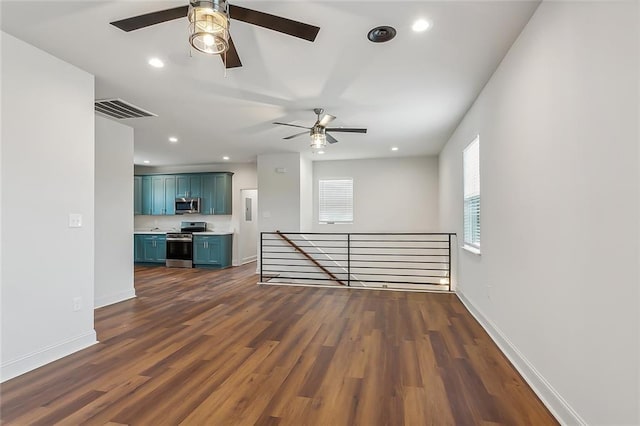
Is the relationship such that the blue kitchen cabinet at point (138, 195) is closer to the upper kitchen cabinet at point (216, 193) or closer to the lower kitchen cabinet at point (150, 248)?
the lower kitchen cabinet at point (150, 248)

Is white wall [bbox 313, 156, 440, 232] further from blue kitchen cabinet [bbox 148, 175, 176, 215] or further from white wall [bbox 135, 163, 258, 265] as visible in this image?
blue kitchen cabinet [bbox 148, 175, 176, 215]

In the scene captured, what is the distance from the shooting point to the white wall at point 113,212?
4395 mm

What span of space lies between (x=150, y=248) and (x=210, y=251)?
169 centimetres

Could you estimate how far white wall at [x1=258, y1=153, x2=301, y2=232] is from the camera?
22.7ft

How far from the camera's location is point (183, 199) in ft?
26.6

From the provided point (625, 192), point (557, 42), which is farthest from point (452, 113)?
point (625, 192)

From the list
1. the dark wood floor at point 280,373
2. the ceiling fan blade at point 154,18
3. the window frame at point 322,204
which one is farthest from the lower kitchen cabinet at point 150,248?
the ceiling fan blade at point 154,18

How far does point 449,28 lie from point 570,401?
8.71ft

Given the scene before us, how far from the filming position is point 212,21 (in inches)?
67.8

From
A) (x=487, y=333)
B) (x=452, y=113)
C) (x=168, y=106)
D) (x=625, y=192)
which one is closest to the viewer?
(x=625, y=192)

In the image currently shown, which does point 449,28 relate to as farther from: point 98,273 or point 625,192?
point 98,273

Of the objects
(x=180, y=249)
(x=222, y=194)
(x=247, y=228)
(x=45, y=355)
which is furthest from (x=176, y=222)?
(x=45, y=355)

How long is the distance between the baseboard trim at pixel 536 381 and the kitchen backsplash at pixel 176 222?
Result: 661cm

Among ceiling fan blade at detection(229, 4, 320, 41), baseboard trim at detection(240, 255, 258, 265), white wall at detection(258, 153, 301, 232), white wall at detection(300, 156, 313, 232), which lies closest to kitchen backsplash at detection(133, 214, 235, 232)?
baseboard trim at detection(240, 255, 258, 265)
